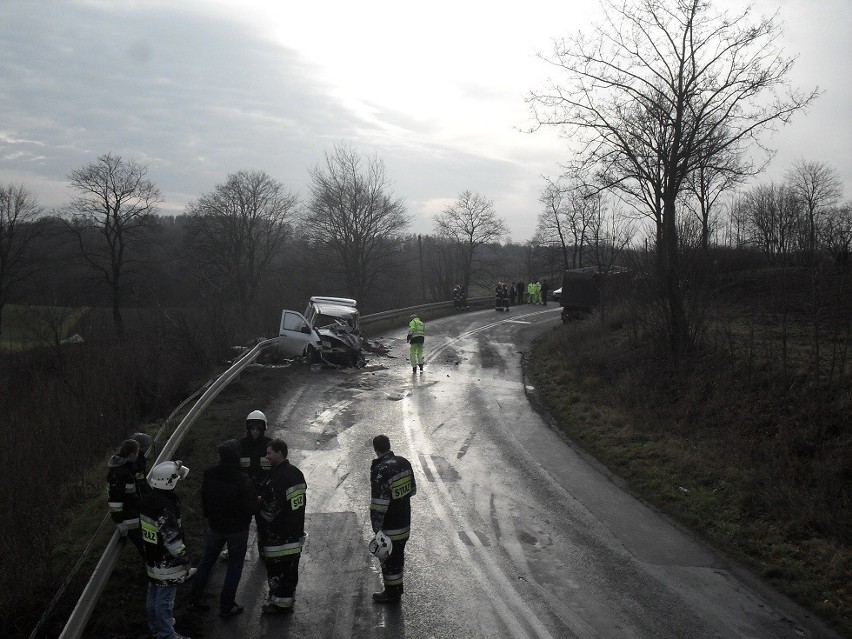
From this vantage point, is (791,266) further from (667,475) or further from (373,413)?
(373,413)

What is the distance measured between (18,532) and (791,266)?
68.2 feet

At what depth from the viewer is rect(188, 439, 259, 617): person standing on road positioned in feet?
20.1

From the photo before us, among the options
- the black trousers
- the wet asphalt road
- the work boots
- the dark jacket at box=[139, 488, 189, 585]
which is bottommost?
the wet asphalt road

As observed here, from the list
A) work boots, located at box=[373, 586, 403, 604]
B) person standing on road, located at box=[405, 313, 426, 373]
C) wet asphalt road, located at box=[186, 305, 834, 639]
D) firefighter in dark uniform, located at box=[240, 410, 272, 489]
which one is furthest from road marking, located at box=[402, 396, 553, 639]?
person standing on road, located at box=[405, 313, 426, 373]

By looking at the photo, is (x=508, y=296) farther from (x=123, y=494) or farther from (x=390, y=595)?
(x=123, y=494)

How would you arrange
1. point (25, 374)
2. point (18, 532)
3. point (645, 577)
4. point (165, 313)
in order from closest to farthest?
1. point (645, 577)
2. point (18, 532)
3. point (165, 313)
4. point (25, 374)

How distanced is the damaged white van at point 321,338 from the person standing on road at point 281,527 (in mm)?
13667

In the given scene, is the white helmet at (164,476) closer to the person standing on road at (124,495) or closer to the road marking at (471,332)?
the person standing on road at (124,495)

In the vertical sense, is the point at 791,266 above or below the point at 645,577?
above

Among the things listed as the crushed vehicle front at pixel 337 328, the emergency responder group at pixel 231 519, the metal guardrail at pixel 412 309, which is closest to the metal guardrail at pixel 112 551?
the emergency responder group at pixel 231 519

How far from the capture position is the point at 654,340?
17.5 metres

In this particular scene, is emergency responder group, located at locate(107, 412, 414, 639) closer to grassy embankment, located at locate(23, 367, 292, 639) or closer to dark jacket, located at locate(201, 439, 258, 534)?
dark jacket, located at locate(201, 439, 258, 534)

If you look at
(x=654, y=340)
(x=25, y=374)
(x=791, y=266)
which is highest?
(x=791, y=266)

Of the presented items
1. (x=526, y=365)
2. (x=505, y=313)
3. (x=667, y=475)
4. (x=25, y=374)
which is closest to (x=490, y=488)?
(x=667, y=475)
